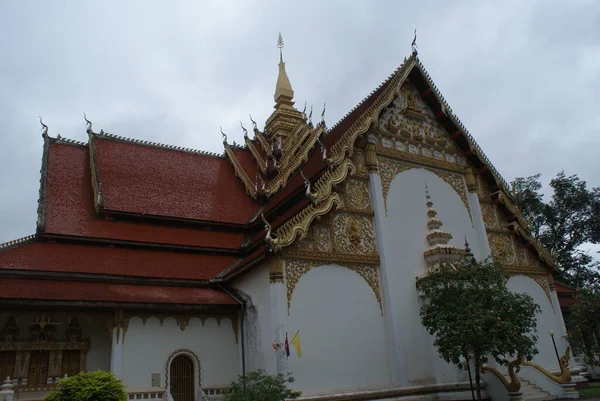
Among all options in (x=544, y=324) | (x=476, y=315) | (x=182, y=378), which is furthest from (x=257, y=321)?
(x=544, y=324)

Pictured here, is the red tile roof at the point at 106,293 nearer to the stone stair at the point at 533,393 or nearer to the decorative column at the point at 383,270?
the decorative column at the point at 383,270

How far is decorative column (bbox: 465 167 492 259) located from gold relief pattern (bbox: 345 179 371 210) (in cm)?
401

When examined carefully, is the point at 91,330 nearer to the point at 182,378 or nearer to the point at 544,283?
the point at 182,378

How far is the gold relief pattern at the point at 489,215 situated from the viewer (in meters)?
15.2

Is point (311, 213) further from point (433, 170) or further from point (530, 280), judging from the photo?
point (530, 280)

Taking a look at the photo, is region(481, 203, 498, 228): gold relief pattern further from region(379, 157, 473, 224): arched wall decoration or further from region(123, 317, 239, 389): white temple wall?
region(123, 317, 239, 389): white temple wall

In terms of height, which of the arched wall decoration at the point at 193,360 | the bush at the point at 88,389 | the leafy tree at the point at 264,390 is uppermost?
the arched wall decoration at the point at 193,360

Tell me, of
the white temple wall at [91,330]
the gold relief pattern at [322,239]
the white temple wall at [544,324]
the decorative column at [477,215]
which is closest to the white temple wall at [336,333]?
the gold relief pattern at [322,239]

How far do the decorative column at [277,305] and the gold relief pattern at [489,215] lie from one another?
743 centimetres

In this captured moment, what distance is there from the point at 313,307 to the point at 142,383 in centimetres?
387

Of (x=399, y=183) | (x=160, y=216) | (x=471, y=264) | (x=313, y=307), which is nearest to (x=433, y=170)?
(x=399, y=183)

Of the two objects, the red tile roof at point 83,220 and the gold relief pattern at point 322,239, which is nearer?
the gold relief pattern at point 322,239

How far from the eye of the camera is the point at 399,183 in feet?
45.1

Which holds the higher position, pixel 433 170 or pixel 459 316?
pixel 433 170
